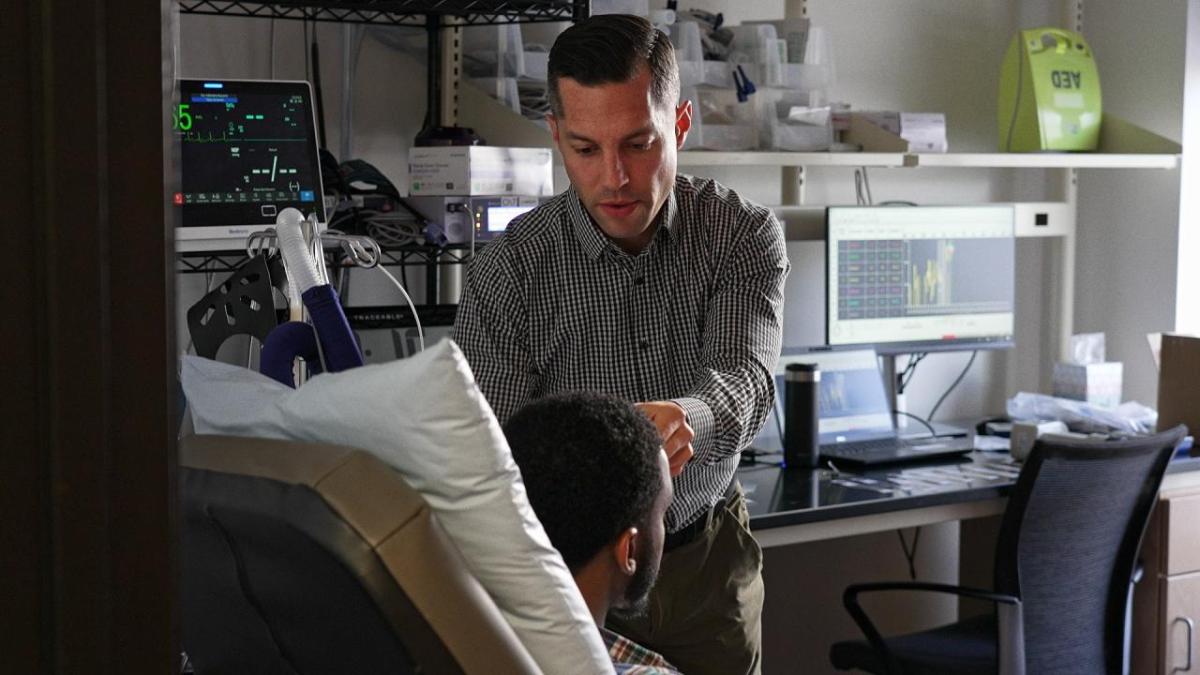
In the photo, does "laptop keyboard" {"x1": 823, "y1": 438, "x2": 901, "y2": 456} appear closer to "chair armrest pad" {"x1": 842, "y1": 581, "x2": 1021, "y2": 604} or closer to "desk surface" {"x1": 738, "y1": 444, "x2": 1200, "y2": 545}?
"desk surface" {"x1": 738, "y1": 444, "x2": 1200, "y2": 545}

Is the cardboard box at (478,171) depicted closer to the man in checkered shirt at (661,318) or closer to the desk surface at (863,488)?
the man in checkered shirt at (661,318)

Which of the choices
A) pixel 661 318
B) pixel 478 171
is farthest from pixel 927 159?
pixel 661 318

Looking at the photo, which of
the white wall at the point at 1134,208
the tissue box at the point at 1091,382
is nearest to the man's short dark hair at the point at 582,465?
the tissue box at the point at 1091,382

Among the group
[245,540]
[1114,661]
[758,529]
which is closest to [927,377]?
[1114,661]

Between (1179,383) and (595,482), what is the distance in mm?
2355

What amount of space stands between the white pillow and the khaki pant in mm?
804

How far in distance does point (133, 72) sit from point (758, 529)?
6.85 ft

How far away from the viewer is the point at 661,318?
2004 mm

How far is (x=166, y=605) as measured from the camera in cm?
70

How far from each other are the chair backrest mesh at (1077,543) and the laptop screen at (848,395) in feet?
2.10

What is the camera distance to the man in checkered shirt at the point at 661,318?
195 centimetres

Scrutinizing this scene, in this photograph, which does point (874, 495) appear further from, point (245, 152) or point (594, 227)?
point (245, 152)

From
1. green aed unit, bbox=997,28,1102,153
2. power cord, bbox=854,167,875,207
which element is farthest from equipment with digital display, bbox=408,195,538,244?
green aed unit, bbox=997,28,1102,153

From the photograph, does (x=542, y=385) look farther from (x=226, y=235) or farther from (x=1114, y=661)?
(x=1114, y=661)
